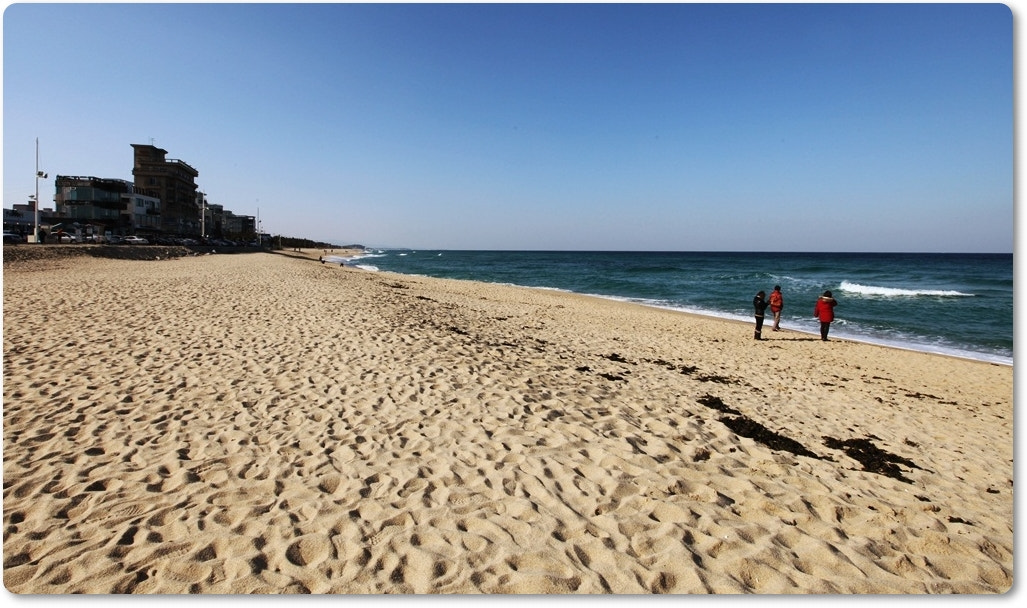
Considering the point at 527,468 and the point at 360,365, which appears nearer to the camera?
the point at 527,468

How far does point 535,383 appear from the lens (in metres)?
7.17

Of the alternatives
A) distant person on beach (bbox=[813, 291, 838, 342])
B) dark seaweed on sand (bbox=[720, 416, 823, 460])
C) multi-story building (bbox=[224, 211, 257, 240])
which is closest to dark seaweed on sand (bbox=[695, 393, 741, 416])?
dark seaweed on sand (bbox=[720, 416, 823, 460])

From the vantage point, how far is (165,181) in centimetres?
7144

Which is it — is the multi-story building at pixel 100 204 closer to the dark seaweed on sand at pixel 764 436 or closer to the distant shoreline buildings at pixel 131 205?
the distant shoreline buildings at pixel 131 205

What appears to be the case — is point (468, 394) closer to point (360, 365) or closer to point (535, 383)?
point (535, 383)

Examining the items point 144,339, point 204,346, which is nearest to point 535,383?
point 204,346

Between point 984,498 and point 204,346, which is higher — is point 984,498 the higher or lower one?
the lower one

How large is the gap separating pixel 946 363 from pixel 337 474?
15588 millimetres

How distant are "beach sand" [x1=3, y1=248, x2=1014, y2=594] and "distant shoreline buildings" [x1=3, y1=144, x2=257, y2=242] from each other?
59.3 m

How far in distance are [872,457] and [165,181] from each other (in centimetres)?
9028

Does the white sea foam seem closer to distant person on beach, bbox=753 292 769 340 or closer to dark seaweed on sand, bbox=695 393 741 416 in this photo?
distant person on beach, bbox=753 292 769 340

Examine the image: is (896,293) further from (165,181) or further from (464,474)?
(165,181)

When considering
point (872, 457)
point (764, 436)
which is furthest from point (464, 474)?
point (872, 457)

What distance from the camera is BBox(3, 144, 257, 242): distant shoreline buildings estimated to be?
58.8m
